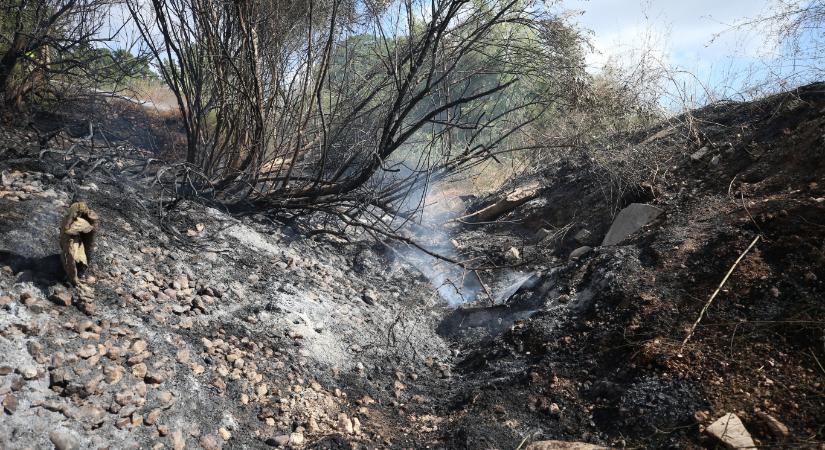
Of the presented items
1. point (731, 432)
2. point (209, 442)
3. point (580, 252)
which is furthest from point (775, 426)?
point (580, 252)

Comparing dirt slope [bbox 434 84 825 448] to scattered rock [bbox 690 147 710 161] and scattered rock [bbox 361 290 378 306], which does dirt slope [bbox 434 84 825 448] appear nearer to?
scattered rock [bbox 690 147 710 161]

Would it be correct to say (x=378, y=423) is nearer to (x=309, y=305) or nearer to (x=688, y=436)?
(x=309, y=305)

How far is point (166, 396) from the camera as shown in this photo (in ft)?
7.97

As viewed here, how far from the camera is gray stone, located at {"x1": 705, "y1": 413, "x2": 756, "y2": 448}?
214 cm

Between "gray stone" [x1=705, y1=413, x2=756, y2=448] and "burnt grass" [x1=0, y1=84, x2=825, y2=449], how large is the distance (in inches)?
1.8

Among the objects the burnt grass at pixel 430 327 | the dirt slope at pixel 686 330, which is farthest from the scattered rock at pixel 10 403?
the dirt slope at pixel 686 330

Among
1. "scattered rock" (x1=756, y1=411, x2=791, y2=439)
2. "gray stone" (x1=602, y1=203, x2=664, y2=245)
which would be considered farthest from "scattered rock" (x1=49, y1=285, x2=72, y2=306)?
"gray stone" (x1=602, y1=203, x2=664, y2=245)

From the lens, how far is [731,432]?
7.18 feet

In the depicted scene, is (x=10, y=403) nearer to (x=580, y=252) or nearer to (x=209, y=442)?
(x=209, y=442)

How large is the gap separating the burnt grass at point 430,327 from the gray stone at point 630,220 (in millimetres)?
107

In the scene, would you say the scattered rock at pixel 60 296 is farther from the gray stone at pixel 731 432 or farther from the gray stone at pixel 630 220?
the gray stone at pixel 630 220

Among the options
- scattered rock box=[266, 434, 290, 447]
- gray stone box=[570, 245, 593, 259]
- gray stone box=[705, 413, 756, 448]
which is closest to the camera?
gray stone box=[705, 413, 756, 448]

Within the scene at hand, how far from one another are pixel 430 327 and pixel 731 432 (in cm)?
242

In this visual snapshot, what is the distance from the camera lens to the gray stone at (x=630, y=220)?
461 cm
